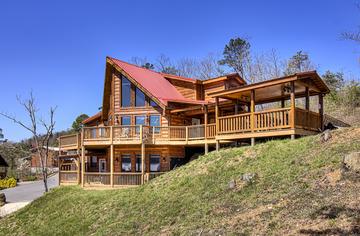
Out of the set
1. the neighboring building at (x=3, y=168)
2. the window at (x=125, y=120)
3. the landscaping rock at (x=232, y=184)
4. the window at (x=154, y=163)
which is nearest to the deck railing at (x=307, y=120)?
the landscaping rock at (x=232, y=184)

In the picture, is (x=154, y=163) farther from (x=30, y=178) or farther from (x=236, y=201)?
(x=30, y=178)

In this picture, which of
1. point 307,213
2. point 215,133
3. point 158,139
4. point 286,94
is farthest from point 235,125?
point 307,213

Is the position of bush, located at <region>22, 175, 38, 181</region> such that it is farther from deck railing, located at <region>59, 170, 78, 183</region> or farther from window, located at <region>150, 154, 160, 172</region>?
window, located at <region>150, 154, 160, 172</region>

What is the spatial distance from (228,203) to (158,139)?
12364mm

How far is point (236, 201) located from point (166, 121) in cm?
1456

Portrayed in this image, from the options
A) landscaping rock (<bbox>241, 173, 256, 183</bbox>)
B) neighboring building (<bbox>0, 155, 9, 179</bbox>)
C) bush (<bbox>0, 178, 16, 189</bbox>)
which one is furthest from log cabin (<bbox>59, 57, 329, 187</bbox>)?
neighboring building (<bbox>0, 155, 9, 179</bbox>)

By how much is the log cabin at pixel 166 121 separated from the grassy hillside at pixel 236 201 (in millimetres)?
1870

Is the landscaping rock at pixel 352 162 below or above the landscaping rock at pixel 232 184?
above

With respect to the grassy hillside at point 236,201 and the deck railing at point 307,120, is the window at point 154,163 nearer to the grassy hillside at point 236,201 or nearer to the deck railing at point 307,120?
the grassy hillside at point 236,201

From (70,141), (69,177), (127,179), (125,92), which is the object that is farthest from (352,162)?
(70,141)

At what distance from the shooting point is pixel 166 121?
2744 centimetres

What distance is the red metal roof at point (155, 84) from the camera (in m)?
27.7

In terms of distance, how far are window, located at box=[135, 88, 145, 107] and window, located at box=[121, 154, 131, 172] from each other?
3.71 metres

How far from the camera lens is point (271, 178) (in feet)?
46.7
